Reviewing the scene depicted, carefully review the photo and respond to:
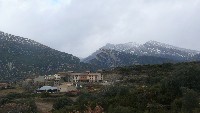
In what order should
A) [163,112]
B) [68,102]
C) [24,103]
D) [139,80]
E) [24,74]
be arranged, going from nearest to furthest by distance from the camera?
[163,112]
[68,102]
[24,103]
[139,80]
[24,74]

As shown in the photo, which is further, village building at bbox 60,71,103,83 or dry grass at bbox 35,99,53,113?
village building at bbox 60,71,103,83

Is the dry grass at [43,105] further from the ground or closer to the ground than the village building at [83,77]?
closer to the ground

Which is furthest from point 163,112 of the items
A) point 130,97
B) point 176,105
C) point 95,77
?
point 95,77

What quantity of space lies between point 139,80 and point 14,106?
37.6 meters

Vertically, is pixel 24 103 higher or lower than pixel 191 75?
lower

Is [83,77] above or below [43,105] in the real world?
above

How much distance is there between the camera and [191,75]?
159ft

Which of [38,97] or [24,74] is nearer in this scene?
[38,97]

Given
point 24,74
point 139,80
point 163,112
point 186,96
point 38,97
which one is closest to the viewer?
point 186,96

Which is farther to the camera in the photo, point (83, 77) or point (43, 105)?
point (83, 77)

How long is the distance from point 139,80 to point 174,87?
45.3m

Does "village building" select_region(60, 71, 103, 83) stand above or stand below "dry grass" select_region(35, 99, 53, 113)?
above

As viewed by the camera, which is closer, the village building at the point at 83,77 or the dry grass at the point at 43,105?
the dry grass at the point at 43,105

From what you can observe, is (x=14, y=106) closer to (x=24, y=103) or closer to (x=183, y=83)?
(x=24, y=103)
